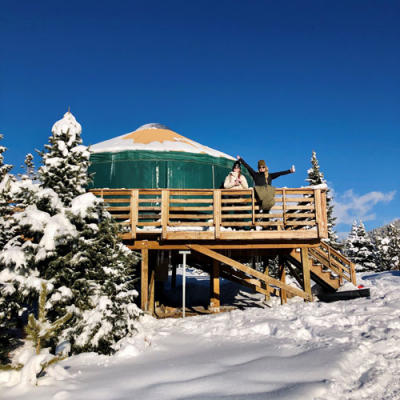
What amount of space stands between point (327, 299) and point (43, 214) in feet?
23.0

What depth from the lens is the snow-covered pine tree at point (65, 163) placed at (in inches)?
264

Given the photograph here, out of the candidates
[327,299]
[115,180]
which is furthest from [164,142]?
[327,299]

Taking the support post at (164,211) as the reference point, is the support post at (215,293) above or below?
below

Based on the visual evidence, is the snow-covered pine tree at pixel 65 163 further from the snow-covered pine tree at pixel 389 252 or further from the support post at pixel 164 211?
the snow-covered pine tree at pixel 389 252

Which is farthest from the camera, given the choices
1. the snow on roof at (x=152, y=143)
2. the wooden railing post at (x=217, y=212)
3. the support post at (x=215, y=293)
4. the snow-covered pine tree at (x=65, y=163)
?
the snow on roof at (x=152, y=143)

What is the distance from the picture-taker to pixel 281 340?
5137mm

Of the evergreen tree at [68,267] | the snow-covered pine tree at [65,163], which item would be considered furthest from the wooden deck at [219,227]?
the evergreen tree at [68,267]

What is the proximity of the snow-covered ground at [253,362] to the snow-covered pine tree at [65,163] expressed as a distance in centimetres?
301

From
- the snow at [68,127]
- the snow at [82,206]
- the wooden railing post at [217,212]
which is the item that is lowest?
the snow at [82,206]

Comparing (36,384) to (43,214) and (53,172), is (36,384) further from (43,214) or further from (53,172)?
(53,172)

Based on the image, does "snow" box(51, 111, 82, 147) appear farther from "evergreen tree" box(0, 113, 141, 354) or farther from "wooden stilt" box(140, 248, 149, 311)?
"wooden stilt" box(140, 248, 149, 311)

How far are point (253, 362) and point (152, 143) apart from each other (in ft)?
33.7

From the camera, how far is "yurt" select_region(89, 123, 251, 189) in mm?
12508

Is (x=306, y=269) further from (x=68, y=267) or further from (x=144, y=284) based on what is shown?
(x=68, y=267)
